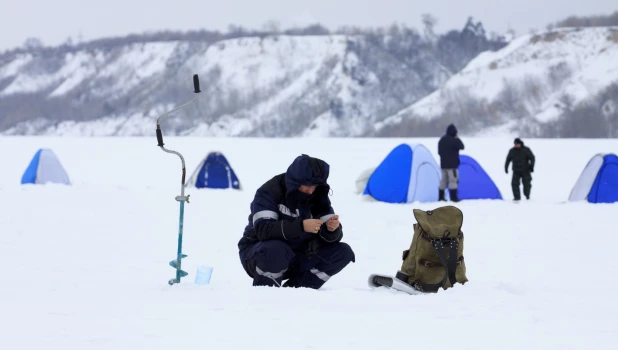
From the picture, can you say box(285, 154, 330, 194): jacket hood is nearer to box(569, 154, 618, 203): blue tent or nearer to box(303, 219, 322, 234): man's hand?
box(303, 219, 322, 234): man's hand

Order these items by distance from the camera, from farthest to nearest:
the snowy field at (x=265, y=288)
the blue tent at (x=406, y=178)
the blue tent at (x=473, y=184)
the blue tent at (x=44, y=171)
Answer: the blue tent at (x=44, y=171) < the blue tent at (x=473, y=184) < the blue tent at (x=406, y=178) < the snowy field at (x=265, y=288)

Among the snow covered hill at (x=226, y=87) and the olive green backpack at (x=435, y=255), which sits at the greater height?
the snow covered hill at (x=226, y=87)

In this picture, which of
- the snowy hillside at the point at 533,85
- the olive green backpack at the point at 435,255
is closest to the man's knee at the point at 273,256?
the olive green backpack at the point at 435,255

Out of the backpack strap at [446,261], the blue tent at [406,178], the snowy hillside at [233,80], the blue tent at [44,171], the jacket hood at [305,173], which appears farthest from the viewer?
the snowy hillside at [233,80]

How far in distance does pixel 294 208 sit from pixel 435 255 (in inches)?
41.1

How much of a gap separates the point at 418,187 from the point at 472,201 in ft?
3.07

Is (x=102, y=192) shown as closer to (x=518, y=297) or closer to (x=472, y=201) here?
(x=472, y=201)

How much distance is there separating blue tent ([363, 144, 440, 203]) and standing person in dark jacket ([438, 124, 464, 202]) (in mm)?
A: 270

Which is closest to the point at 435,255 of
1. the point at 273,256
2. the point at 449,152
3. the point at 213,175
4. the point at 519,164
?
the point at 273,256

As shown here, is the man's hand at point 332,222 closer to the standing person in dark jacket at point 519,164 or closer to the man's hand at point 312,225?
the man's hand at point 312,225

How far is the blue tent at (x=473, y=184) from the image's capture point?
13562 mm

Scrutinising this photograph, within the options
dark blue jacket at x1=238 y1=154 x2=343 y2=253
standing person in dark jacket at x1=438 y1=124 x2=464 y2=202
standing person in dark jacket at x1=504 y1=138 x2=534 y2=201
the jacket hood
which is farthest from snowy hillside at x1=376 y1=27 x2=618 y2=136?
the jacket hood

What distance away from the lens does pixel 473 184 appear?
44.7 ft

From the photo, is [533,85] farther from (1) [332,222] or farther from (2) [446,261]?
(1) [332,222]
